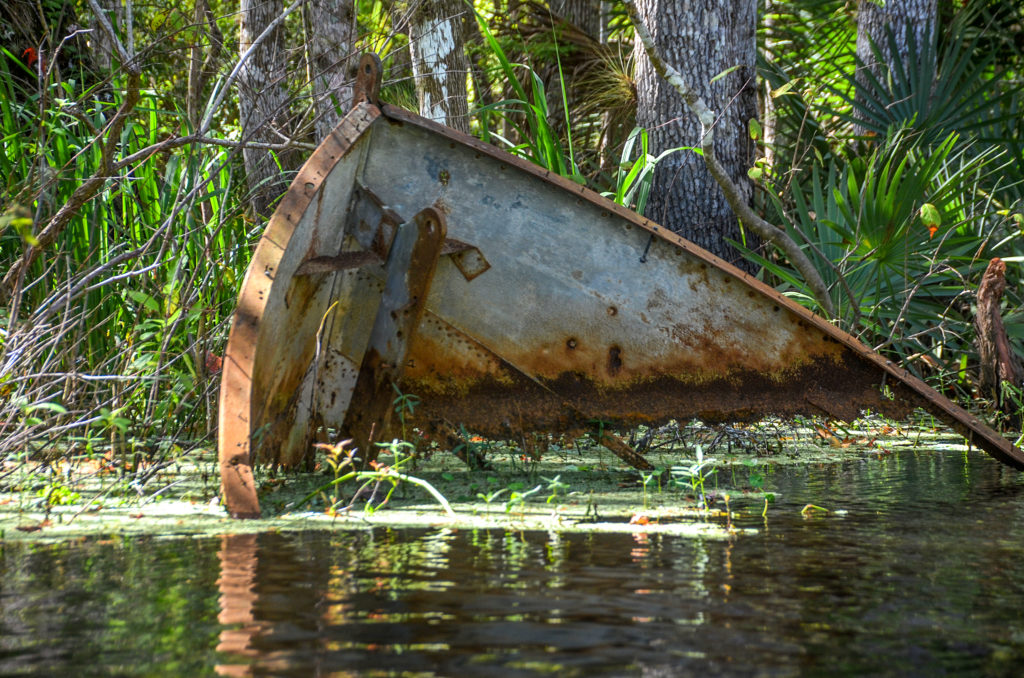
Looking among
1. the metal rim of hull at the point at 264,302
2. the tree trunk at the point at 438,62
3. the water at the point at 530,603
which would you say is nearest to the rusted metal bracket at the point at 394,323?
the metal rim of hull at the point at 264,302

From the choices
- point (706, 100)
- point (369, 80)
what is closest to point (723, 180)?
point (706, 100)

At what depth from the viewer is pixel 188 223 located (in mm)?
4055

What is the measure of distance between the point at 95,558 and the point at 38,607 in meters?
0.40

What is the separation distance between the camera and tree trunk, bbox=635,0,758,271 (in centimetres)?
573

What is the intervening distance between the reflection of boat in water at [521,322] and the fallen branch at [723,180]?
0.99 m

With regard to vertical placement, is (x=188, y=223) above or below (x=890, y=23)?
below

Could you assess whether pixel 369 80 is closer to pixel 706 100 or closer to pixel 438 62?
pixel 706 100

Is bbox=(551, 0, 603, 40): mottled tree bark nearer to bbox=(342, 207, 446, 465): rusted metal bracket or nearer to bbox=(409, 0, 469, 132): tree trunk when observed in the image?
bbox=(409, 0, 469, 132): tree trunk

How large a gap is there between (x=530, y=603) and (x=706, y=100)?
4.51 m

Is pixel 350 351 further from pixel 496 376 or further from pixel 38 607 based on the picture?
pixel 38 607

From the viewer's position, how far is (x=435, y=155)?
11.0 ft

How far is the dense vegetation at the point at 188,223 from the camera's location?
3.25 metres

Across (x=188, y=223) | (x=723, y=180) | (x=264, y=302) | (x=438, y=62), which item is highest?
Answer: (x=438, y=62)

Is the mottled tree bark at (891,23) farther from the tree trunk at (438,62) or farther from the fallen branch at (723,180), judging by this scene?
the fallen branch at (723,180)
